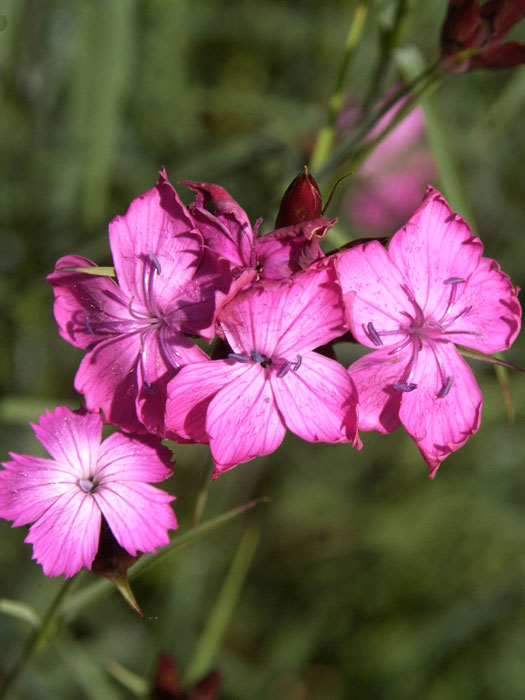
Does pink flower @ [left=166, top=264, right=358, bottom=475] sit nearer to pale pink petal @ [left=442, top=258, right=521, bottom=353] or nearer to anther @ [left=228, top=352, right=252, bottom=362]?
anther @ [left=228, top=352, right=252, bottom=362]

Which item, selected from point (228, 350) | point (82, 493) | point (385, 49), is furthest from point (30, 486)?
point (385, 49)

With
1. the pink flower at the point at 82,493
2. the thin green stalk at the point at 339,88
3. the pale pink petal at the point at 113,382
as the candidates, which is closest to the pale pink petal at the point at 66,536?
the pink flower at the point at 82,493

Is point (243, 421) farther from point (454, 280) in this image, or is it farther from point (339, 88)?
point (339, 88)

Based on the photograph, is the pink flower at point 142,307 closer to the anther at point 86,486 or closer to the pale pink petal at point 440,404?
the anther at point 86,486

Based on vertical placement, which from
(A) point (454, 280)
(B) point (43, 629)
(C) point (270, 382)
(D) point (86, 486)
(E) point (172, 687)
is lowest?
(E) point (172, 687)

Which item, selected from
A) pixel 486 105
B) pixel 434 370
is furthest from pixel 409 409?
pixel 486 105

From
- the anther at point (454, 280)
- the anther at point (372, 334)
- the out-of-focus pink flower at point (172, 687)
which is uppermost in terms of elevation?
the anther at point (454, 280)
